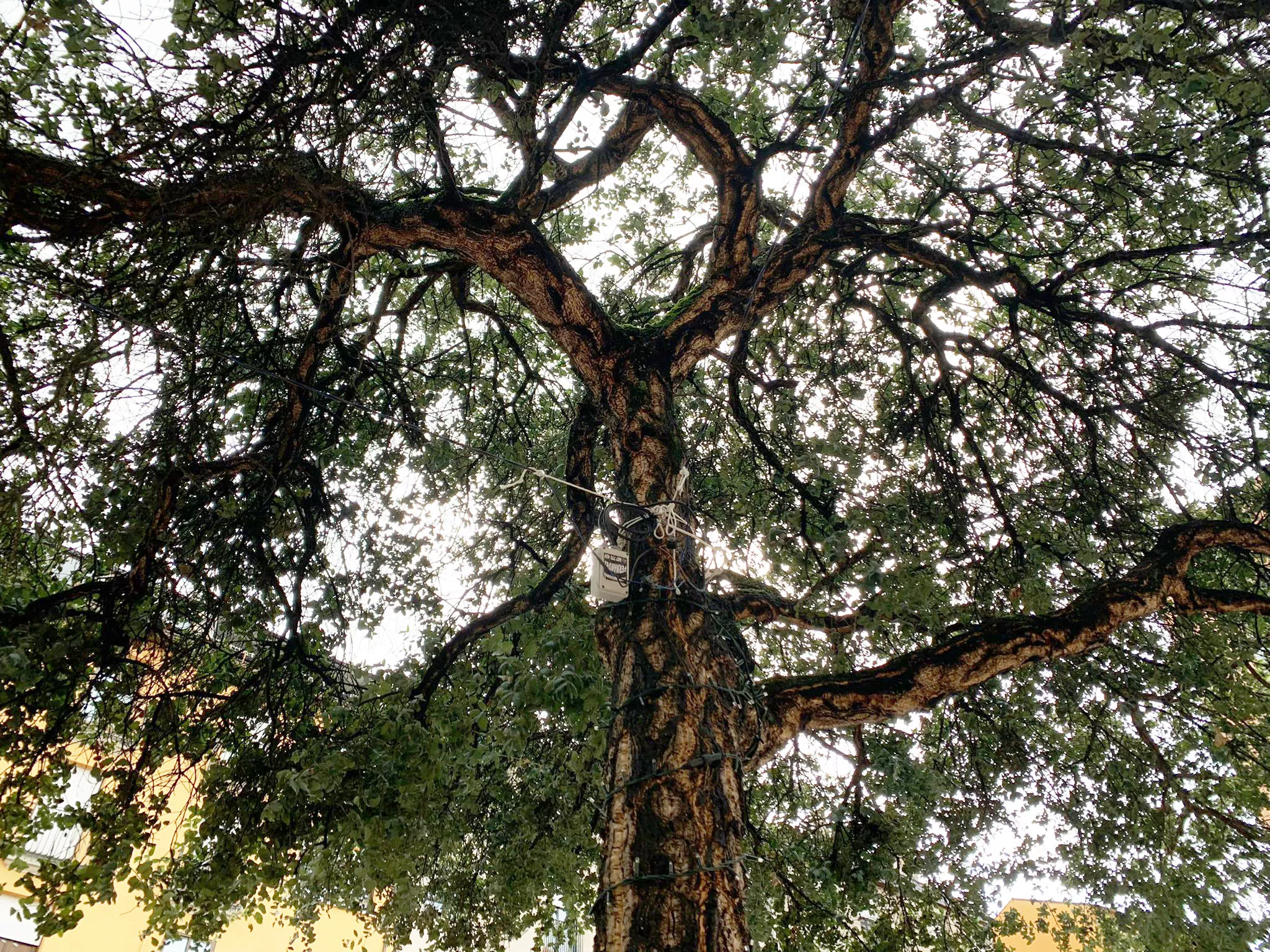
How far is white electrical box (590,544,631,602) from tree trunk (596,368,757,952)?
0.10 m

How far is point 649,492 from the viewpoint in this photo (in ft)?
14.1

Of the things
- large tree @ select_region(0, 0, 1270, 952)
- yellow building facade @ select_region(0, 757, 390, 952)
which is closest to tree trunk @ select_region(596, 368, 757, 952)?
large tree @ select_region(0, 0, 1270, 952)

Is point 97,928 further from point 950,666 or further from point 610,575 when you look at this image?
point 950,666

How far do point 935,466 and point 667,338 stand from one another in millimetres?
2293

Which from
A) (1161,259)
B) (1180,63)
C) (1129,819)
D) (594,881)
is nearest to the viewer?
(1180,63)

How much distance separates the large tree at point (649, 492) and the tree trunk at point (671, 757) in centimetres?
2

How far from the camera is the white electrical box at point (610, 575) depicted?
370 cm

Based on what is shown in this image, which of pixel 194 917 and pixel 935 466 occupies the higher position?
pixel 935 466

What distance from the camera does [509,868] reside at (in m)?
5.28

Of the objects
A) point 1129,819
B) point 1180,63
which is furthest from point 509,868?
point 1180,63

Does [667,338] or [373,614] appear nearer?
[667,338]

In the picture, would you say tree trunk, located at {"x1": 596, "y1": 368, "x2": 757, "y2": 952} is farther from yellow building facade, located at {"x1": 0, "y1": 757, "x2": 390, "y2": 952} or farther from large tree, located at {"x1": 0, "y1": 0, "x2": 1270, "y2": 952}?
yellow building facade, located at {"x1": 0, "y1": 757, "x2": 390, "y2": 952}

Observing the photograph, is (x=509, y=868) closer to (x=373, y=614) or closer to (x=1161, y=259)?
(x=373, y=614)

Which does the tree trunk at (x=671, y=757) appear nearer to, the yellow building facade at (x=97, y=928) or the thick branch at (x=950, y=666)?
the thick branch at (x=950, y=666)
